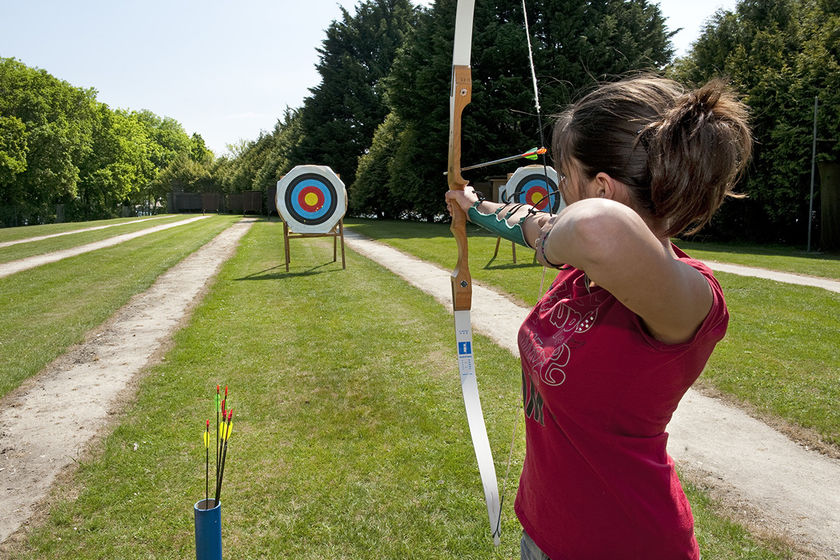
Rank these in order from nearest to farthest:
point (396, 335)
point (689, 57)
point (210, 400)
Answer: point (210, 400), point (396, 335), point (689, 57)

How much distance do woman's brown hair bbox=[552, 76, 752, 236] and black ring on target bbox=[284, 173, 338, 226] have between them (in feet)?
34.4

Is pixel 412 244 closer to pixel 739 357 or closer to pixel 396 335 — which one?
pixel 396 335

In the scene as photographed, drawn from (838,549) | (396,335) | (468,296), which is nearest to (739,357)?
(838,549)

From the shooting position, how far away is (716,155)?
834mm

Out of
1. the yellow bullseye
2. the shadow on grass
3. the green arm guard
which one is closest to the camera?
the green arm guard

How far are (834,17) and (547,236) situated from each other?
1824 centimetres

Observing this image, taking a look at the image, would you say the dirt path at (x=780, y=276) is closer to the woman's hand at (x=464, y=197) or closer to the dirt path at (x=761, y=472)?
the dirt path at (x=761, y=472)

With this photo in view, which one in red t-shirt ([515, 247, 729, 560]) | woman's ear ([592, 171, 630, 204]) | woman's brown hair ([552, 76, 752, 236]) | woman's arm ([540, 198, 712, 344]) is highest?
woman's brown hair ([552, 76, 752, 236])

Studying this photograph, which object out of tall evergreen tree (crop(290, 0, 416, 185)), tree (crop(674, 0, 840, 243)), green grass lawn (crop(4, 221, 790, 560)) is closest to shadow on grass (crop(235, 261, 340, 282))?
green grass lawn (crop(4, 221, 790, 560))

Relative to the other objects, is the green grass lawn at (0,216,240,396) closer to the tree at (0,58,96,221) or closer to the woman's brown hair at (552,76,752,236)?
the woman's brown hair at (552,76,752,236)

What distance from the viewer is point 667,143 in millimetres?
844

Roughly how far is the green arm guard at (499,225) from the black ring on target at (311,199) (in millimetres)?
9918

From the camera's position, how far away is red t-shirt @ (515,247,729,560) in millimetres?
887

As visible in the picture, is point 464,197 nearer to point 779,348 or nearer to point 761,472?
point 761,472
